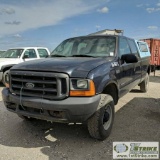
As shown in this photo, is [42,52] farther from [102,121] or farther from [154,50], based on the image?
[102,121]

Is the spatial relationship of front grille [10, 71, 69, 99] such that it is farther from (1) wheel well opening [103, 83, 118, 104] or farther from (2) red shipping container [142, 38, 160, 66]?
(2) red shipping container [142, 38, 160, 66]

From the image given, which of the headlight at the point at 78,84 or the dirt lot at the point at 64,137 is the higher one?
the headlight at the point at 78,84

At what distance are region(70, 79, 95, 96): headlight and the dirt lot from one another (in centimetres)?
98

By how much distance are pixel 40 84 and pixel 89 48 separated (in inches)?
67.0

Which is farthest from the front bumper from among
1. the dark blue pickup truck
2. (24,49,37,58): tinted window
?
(24,49,37,58): tinted window

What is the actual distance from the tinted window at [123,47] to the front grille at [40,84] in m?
1.93

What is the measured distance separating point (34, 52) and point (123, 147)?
25.7ft

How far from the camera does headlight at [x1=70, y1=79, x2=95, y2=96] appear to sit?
10.7ft

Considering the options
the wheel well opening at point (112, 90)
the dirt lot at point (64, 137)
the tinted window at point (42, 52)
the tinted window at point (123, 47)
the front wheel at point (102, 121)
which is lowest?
the dirt lot at point (64, 137)

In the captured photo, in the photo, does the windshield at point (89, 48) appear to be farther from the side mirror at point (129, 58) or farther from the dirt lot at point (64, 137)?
the dirt lot at point (64, 137)

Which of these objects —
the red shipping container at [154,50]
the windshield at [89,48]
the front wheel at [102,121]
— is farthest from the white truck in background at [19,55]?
the red shipping container at [154,50]

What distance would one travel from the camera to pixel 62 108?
3188 mm

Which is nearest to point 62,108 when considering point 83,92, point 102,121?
point 83,92

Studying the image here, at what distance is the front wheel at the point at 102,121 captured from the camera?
352 centimetres
